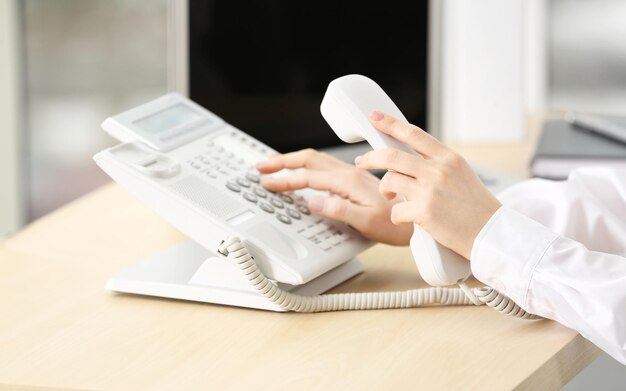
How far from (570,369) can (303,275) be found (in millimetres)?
230

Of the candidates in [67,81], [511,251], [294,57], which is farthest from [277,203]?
[67,81]

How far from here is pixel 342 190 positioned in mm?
982

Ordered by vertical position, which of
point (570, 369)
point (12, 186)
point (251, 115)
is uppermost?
point (251, 115)

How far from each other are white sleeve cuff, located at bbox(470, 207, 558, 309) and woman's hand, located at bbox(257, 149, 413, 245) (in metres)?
0.19

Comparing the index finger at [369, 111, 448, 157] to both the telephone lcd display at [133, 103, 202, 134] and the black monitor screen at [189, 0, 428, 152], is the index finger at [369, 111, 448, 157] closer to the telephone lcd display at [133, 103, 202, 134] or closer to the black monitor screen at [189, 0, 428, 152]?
the telephone lcd display at [133, 103, 202, 134]

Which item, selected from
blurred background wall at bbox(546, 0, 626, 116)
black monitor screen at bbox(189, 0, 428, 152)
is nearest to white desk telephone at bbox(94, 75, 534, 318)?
black monitor screen at bbox(189, 0, 428, 152)

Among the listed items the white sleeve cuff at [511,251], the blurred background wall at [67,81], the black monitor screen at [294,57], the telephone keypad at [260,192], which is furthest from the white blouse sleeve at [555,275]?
the blurred background wall at [67,81]

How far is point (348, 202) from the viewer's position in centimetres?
95

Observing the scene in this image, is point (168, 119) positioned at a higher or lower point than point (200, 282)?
higher

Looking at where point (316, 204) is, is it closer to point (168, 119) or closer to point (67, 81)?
point (168, 119)

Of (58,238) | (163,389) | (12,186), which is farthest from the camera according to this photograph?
(12,186)

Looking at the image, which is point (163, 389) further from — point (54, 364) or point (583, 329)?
point (583, 329)

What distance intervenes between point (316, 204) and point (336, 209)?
20 mm

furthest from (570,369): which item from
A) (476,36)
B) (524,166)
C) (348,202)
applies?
(476,36)
